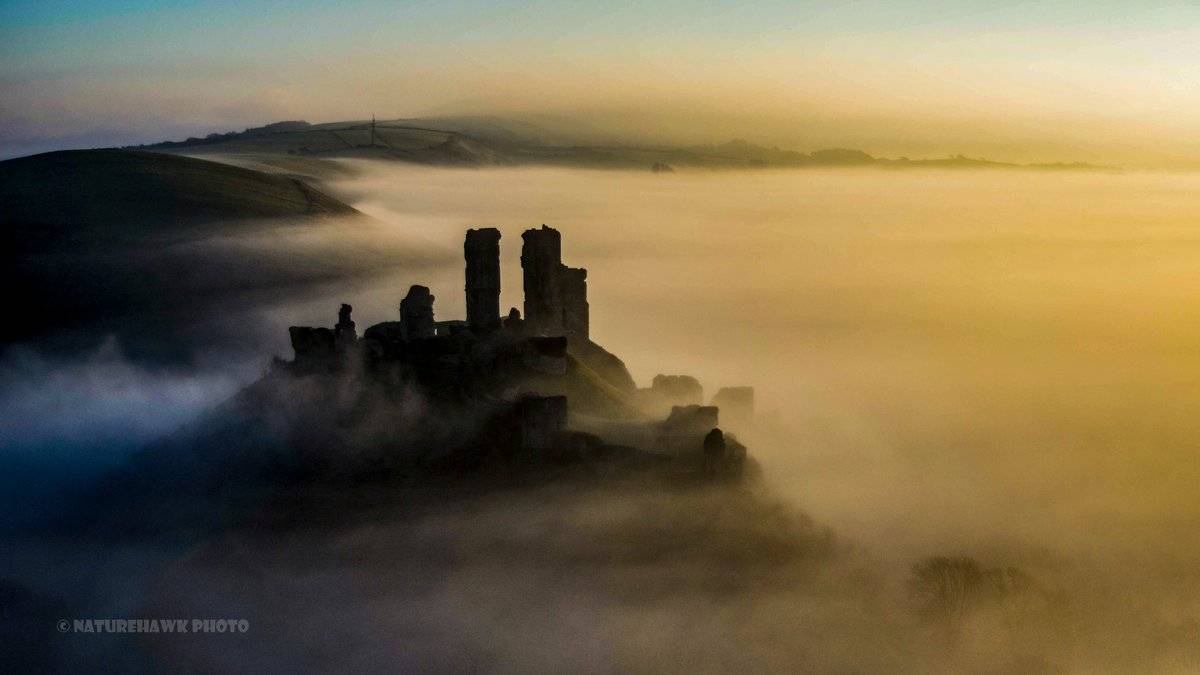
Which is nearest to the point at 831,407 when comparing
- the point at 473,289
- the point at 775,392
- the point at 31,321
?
the point at 775,392

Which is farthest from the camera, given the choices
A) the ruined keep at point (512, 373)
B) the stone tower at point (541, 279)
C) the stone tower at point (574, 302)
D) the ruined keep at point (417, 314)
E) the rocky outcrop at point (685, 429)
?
the stone tower at point (574, 302)

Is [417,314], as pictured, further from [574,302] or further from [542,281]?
[574,302]

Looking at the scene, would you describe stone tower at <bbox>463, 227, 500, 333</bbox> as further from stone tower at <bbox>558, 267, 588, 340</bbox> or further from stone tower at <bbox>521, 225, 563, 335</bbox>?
stone tower at <bbox>558, 267, 588, 340</bbox>

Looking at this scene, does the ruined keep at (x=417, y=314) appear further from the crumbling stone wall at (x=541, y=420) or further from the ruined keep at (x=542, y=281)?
the crumbling stone wall at (x=541, y=420)

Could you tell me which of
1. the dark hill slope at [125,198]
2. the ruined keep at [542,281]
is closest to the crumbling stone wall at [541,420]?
the ruined keep at [542,281]

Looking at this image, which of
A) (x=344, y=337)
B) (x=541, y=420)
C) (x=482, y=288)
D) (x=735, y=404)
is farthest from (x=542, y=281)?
(x=735, y=404)

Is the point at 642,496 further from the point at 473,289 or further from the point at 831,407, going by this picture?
the point at 831,407
